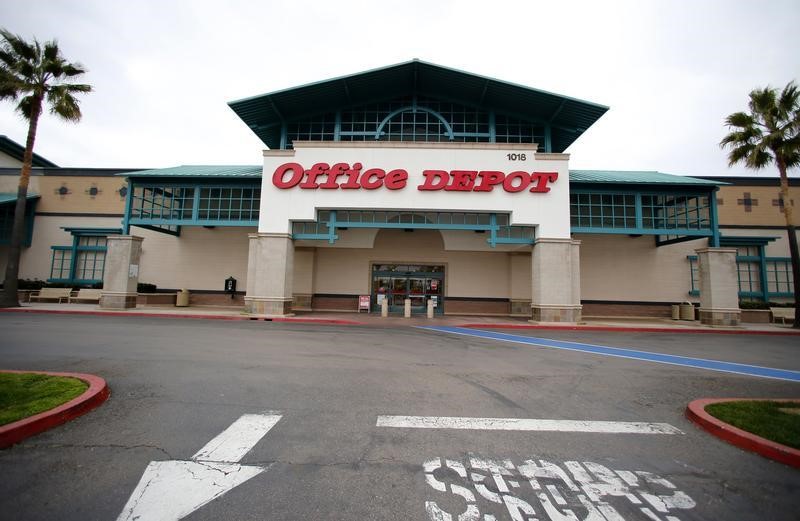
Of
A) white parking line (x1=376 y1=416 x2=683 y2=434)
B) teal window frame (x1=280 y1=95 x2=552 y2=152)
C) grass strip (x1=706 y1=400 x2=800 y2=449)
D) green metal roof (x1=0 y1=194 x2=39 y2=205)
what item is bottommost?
white parking line (x1=376 y1=416 x2=683 y2=434)

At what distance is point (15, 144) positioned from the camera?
91.8 ft

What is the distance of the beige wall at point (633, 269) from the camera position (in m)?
22.2

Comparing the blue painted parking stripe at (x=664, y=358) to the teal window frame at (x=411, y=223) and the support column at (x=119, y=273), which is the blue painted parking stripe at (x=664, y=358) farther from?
the support column at (x=119, y=273)

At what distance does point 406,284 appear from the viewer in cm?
2344

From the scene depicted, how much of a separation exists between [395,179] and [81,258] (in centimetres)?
2223

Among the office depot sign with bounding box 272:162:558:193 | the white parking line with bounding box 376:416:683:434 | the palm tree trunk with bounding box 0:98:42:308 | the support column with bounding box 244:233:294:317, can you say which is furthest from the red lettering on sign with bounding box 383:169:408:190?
the palm tree trunk with bounding box 0:98:42:308

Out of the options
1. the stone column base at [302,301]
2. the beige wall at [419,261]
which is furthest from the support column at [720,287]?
the stone column base at [302,301]

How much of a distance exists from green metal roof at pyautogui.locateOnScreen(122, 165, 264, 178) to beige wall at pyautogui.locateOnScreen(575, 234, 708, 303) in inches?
815

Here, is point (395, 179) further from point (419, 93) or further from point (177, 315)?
point (177, 315)

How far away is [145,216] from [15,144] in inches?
677

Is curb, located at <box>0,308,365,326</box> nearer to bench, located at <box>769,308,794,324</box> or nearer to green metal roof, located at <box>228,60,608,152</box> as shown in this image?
green metal roof, located at <box>228,60,608,152</box>

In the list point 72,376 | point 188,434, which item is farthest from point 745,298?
point 72,376

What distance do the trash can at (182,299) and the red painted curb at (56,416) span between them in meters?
18.8

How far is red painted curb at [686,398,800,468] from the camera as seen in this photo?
3635 mm
